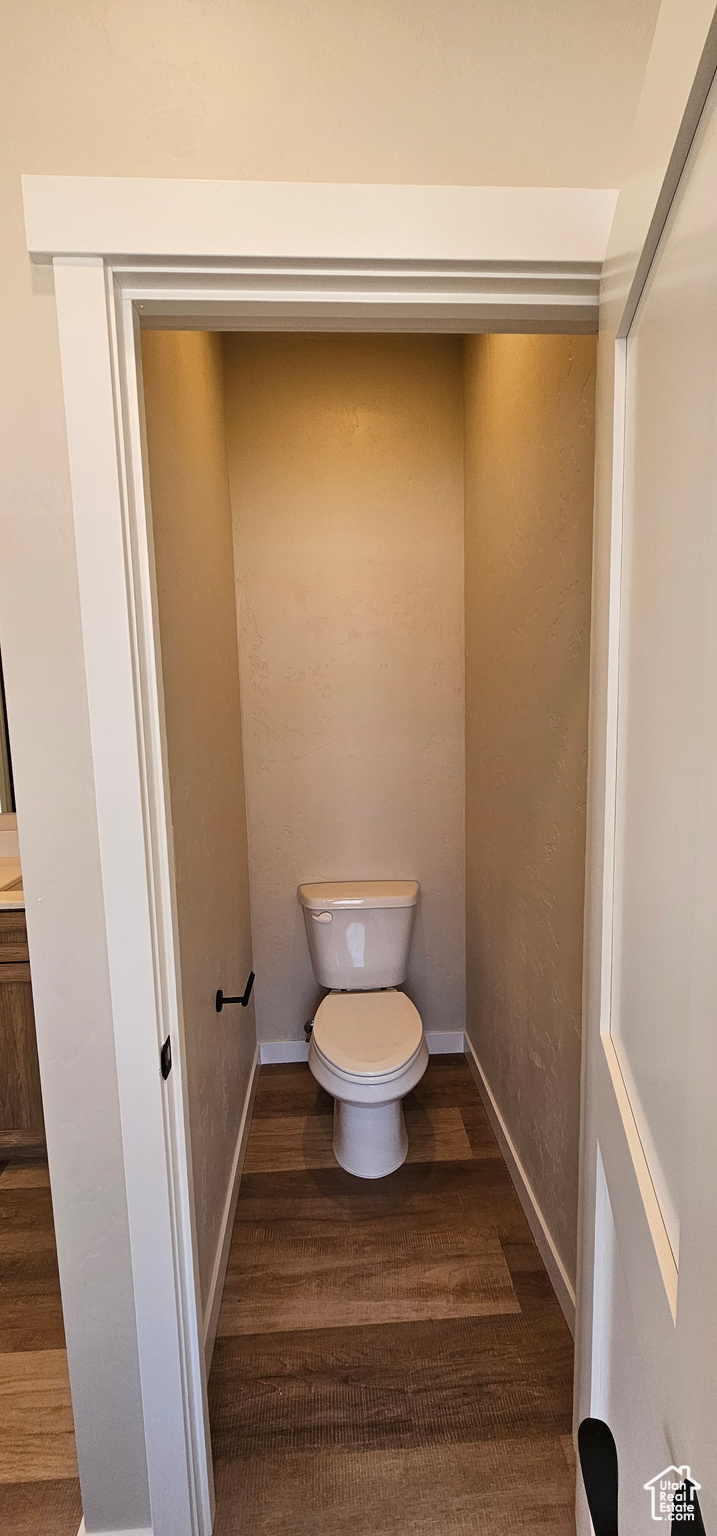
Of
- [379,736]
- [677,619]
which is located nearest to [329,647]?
[379,736]

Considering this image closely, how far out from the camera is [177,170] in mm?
878

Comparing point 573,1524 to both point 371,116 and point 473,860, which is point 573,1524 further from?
point 371,116

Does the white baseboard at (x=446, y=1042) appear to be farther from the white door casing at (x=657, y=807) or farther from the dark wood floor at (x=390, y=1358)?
the white door casing at (x=657, y=807)

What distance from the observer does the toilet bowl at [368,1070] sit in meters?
1.92

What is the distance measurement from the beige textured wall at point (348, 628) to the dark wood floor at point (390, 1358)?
2.63ft

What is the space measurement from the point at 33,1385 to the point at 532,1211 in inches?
46.1

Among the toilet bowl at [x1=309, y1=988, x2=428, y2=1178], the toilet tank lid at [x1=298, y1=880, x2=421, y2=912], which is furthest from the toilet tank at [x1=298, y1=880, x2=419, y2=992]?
the toilet bowl at [x1=309, y1=988, x2=428, y2=1178]

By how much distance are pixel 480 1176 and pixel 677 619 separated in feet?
6.40

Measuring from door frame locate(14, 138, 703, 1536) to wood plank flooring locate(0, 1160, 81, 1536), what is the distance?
35cm

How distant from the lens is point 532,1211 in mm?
1830

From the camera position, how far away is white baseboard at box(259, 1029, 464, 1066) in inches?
107

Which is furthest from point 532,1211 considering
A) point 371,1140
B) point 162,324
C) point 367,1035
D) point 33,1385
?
point 162,324

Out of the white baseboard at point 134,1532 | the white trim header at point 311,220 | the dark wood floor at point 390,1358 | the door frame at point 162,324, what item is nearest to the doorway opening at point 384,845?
the dark wood floor at point 390,1358

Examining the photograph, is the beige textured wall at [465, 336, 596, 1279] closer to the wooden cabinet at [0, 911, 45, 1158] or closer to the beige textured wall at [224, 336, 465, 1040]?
the beige textured wall at [224, 336, 465, 1040]
